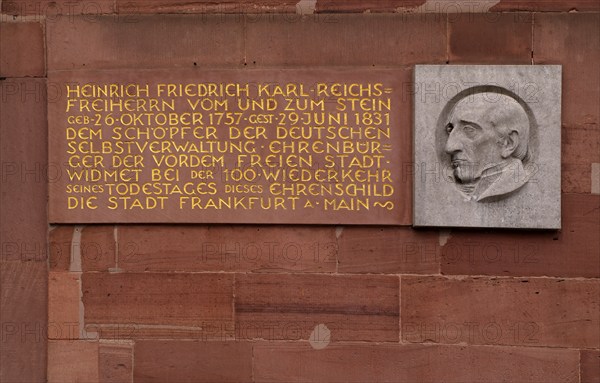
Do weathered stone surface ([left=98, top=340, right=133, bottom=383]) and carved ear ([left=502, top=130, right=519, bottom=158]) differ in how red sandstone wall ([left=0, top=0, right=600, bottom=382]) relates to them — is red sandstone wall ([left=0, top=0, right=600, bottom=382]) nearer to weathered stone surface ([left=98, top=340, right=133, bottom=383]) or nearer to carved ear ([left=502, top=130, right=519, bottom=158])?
weathered stone surface ([left=98, top=340, right=133, bottom=383])

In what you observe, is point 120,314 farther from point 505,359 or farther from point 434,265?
point 505,359

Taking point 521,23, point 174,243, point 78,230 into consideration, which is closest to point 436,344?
point 174,243

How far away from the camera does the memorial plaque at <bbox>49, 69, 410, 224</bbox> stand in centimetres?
644

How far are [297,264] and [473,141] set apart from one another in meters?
1.91

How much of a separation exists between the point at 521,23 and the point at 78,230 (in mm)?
4463

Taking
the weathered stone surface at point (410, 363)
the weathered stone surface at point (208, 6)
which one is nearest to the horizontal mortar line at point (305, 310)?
the weathered stone surface at point (410, 363)

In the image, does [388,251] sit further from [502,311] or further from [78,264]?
[78,264]

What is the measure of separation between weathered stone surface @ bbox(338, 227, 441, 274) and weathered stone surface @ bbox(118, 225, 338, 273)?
14 cm

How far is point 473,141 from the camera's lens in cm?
629

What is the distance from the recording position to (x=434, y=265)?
6.43 meters

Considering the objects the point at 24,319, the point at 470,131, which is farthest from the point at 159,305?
the point at 470,131

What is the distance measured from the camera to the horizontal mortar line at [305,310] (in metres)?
6.43

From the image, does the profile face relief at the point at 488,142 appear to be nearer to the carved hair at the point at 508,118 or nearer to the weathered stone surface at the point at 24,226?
the carved hair at the point at 508,118

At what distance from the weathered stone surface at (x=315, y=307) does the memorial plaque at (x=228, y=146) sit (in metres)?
0.56
